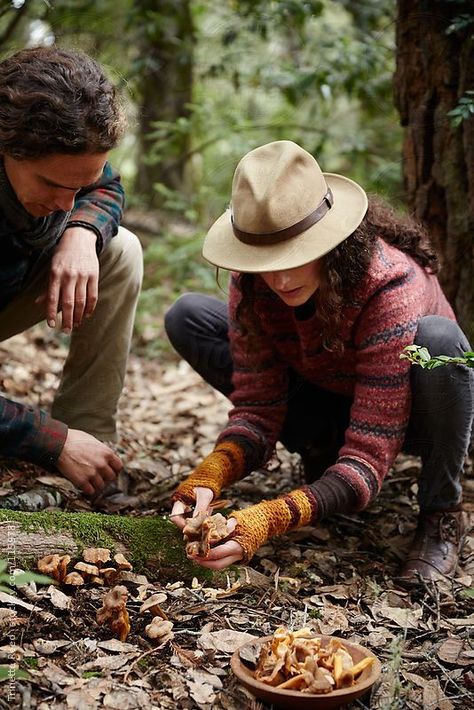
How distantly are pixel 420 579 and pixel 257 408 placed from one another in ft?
2.89

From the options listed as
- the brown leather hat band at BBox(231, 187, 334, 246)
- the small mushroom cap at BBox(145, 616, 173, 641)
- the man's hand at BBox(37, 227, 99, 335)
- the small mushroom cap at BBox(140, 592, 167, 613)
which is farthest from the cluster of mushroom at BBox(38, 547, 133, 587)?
the brown leather hat band at BBox(231, 187, 334, 246)

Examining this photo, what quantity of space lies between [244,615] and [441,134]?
2.32 meters

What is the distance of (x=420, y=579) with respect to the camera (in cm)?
275

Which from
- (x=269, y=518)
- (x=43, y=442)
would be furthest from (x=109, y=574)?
(x=43, y=442)

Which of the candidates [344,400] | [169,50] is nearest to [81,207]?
[344,400]

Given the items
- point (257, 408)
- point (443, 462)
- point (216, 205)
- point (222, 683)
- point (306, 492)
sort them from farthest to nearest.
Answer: point (216, 205)
point (257, 408)
point (443, 462)
point (306, 492)
point (222, 683)

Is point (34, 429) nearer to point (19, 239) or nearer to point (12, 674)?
point (19, 239)

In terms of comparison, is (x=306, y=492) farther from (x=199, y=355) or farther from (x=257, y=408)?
(x=199, y=355)

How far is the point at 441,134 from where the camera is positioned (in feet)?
11.5

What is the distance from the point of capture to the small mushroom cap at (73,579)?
2328 mm

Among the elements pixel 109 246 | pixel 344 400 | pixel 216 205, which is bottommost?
pixel 216 205

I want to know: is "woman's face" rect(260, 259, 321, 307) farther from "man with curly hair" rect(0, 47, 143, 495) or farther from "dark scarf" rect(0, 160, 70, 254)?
"dark scarf" rect(0, 160, 70, 254)

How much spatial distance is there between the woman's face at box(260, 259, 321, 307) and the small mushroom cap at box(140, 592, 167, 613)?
3.47ft

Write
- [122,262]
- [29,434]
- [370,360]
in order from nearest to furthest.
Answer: [370,360] < [29,434] < [122,262]
